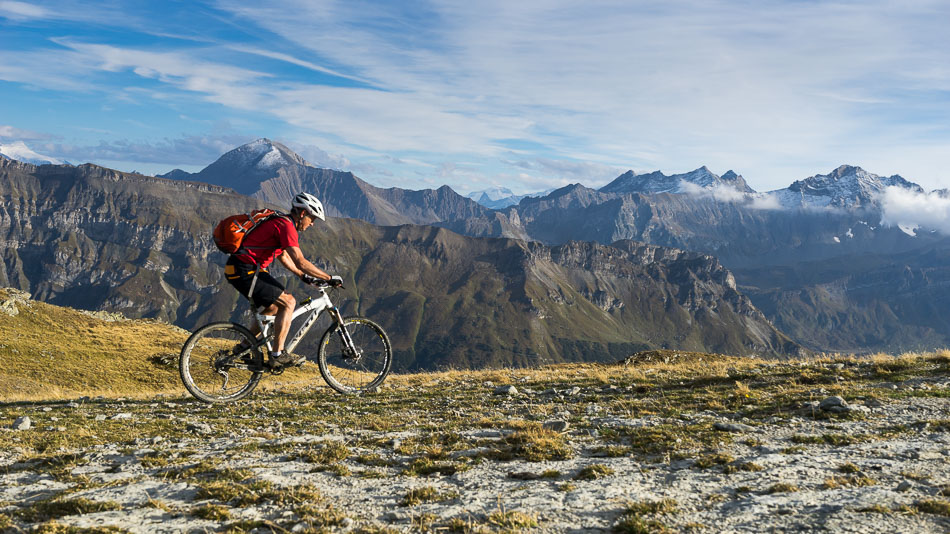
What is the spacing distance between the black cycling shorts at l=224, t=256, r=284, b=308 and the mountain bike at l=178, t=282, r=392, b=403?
0.56 meters

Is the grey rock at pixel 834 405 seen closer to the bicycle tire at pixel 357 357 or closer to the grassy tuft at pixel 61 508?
the bicycle tire at pixel 357 357

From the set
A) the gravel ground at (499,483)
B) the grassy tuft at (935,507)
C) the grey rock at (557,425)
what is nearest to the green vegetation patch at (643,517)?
the gravel ground at (499,483)

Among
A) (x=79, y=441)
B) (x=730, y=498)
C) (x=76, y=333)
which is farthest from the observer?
(x=76, y=333)

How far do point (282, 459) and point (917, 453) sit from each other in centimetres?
991

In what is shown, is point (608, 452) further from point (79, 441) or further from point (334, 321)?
point (79, 441)

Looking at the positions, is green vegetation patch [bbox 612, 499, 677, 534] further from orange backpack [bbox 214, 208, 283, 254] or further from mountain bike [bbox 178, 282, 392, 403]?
orange backpack [bbox 214, 208, 283, 254]

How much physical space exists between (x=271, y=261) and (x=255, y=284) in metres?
0.66

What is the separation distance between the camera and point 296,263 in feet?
41.5

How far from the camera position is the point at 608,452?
8750 millimetres

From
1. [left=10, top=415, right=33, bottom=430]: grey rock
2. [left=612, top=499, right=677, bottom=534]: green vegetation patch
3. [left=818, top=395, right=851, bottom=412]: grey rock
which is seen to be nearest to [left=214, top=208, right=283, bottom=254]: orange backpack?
[left=10, top=415, right=33, bottom=430]: grey rock

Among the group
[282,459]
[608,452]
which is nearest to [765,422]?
[608,452]

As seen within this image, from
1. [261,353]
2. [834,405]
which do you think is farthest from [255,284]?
[834,405]

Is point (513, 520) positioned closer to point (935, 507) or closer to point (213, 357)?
point (935, 507)

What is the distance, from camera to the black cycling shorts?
1255 cm
